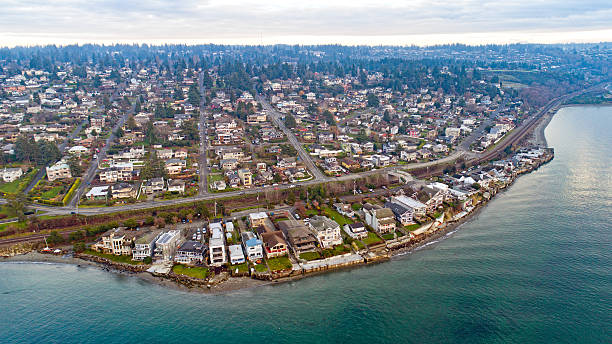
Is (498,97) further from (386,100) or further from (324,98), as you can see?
(324,98)

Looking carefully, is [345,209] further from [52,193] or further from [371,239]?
[52,193]

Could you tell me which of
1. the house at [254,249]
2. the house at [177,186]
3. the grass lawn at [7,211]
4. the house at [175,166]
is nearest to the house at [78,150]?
the house at [175,166]

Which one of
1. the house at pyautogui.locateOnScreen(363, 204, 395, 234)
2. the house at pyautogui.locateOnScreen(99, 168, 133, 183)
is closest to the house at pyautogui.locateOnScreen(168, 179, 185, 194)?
the house at pyautogui.locateOnScreen(99, 168, 133, 183)

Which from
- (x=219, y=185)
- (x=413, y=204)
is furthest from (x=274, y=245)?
(x=413, y=204)

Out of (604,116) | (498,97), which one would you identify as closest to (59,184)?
(498,97)

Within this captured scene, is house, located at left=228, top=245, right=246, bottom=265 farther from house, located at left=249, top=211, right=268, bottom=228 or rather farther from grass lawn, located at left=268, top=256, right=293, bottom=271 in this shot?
house, located at left=249, top=211, right=268, bottom=228

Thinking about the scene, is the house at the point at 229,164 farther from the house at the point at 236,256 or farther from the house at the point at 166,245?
the house at the point at 236,256
